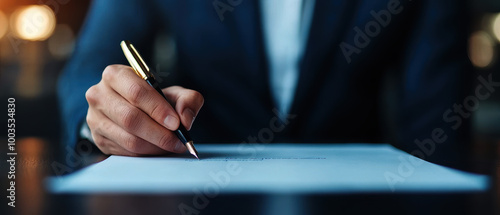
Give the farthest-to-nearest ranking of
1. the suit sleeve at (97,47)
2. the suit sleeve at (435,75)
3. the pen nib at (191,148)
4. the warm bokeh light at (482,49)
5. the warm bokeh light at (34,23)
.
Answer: the warm bokeh light at (482,49) → the warm bokeh light at (34,23) → the suit sleeve at (435,75) → the suit sleeve at (97,47) → the pen nib at (191,148)

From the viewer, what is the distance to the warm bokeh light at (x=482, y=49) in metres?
3.28

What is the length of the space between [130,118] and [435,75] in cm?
57

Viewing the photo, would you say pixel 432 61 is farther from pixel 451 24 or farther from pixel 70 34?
pixel 70 34

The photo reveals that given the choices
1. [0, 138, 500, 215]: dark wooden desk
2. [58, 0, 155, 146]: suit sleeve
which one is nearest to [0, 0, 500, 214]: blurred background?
[58, 0, 155, 146]: suit sleeve

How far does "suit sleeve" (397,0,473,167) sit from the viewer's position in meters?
0.73

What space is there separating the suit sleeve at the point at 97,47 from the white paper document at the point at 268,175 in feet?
0.66

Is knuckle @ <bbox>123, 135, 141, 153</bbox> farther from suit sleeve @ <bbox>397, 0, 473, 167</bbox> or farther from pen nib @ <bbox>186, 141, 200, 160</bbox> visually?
suit sleeve @ <bbox>397, 0, 473, 167</bbox>

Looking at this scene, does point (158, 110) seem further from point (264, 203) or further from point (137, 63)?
point (264, 203)

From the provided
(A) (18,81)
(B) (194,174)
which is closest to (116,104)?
(B) (194,174)

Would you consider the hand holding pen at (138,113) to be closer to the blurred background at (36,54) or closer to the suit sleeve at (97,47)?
the suit sleeve at (97,47)

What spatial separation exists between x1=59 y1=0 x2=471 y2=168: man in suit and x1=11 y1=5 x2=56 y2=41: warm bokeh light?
1.61m

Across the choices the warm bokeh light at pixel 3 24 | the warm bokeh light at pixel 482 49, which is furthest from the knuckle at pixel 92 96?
the warm bokeh light at pixel 482 49

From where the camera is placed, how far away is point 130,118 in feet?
1.46

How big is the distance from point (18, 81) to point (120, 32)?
1.58m
